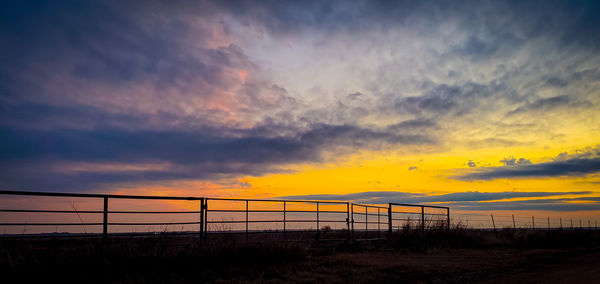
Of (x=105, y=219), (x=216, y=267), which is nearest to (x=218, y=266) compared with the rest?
(x=216, y=267)

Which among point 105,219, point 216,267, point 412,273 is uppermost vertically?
point 105,219

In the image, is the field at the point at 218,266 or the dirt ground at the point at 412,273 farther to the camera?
the dirt ground at the point at 412,273

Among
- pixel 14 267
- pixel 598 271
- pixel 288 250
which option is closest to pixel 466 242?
pixel 598 271

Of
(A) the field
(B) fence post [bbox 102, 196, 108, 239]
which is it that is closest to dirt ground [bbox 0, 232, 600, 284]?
(A) the field

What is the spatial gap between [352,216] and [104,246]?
537 inches

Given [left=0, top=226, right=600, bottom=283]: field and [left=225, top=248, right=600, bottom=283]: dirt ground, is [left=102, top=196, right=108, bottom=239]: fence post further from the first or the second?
[left=225, top=248, right=600, bottom=283]: dirt ground

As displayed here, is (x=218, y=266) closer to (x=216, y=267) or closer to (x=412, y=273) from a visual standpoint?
(x=216, y=267)

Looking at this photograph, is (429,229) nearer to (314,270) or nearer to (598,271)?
(598,271)

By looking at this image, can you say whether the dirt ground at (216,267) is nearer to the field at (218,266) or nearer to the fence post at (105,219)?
the field at (218,266)

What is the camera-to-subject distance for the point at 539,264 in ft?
39.8

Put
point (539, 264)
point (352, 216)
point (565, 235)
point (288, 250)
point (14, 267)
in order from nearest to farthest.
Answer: point (14, 267) < point (288, 250) < point (539, 264) < point (352, 216) < point (565, 235)

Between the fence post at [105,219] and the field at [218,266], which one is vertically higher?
the fence post at [105,219]

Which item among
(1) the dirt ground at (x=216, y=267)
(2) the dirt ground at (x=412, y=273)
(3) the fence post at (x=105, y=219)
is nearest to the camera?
(1) the dirt ground at (x=216, y=267)

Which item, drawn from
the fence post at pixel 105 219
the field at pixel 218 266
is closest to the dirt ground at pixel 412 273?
the field at pixel 218 266
